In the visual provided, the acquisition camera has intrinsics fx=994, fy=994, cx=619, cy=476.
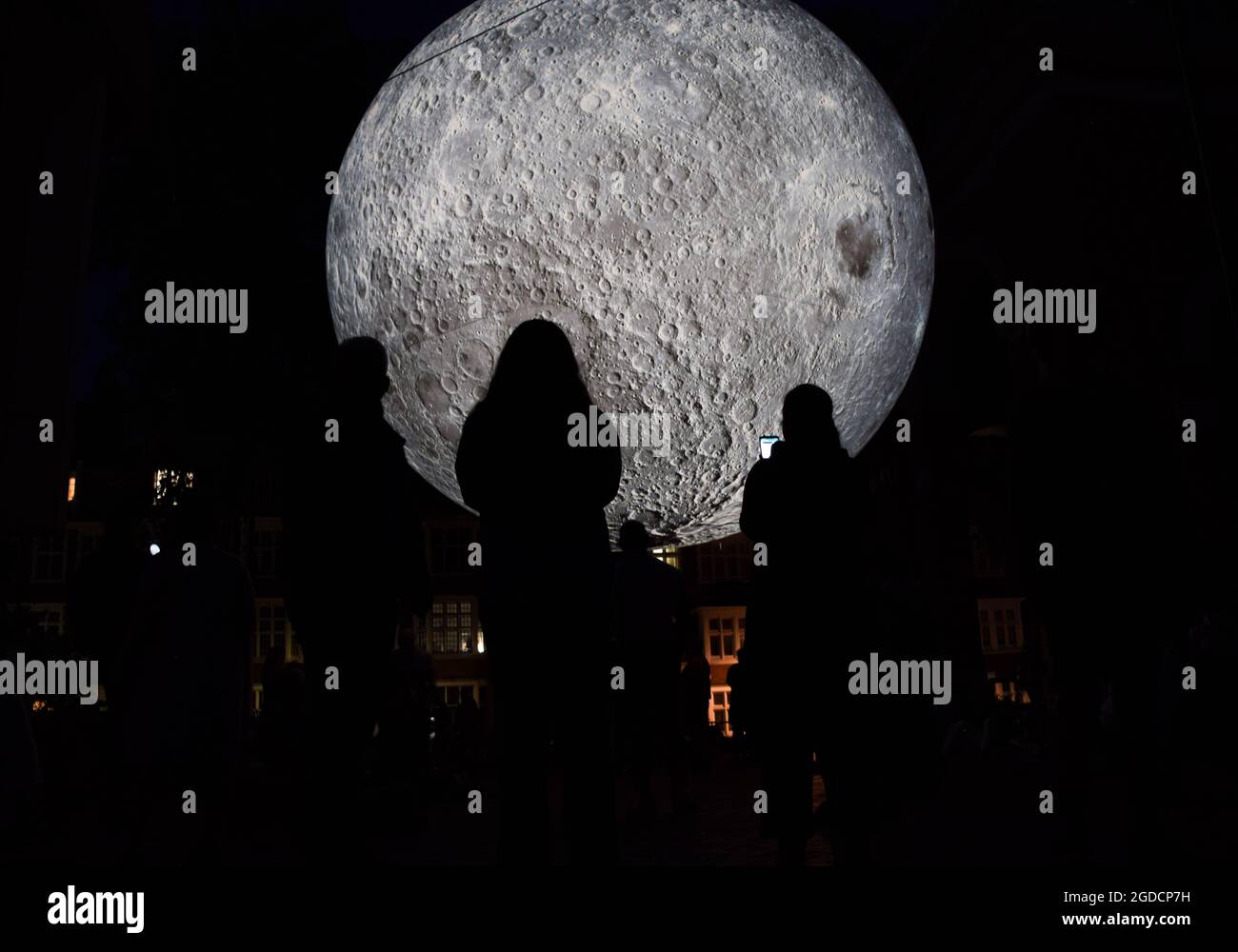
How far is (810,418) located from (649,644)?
2.42m

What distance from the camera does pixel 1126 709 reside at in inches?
129

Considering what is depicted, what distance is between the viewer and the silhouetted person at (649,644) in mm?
5582

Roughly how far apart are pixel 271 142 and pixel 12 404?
10.3 metres

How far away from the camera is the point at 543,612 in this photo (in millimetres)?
2889

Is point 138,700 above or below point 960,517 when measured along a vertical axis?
below

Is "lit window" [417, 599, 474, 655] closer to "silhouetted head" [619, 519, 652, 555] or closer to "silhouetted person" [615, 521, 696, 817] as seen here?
"silhouetted person" [615, 521, 696, 817]

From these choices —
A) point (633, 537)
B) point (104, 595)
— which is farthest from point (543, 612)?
point (104, 595)

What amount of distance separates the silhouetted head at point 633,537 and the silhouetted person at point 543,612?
2.61 meters

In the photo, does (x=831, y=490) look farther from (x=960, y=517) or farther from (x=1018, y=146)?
(x=1018, y=146)

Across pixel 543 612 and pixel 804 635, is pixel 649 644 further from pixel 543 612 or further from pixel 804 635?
pixel 543 612

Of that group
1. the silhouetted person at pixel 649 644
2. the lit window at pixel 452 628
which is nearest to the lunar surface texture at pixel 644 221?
the silhouetted person at pixel 649 644

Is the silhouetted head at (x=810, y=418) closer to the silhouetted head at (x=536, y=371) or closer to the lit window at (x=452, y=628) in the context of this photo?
the silhouetted head at (x=536, y=371)

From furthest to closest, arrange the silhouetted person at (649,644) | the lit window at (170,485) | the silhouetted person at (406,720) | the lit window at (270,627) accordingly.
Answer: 1. the lit window at (270,627)
2. the lit window at (170,485)
3. the silhouetted person at (406,720)
4. the silhouetted person at (649,644)

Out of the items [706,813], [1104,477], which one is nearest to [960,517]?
[706,813]
